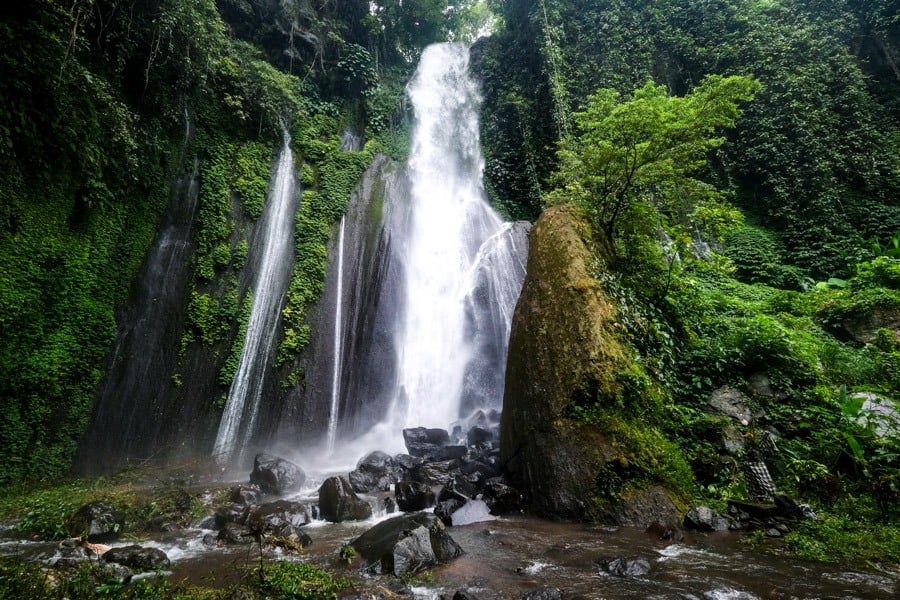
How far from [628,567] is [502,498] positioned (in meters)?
2.52

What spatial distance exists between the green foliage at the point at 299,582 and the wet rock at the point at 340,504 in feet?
8.28

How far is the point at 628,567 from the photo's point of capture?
11.3ft

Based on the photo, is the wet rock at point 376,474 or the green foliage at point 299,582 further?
the wet rock at point 376,474

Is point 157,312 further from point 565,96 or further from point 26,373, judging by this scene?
point 565,96

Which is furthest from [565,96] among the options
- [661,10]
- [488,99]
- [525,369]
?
[525,369]

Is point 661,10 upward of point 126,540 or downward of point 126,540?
upward

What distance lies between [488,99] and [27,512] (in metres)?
22.6

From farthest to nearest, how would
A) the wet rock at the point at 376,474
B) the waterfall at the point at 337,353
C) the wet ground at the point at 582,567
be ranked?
the waterfall at the point at 337,353, the wet rock at the point at 376,474, the wet ground at the point at 582,567

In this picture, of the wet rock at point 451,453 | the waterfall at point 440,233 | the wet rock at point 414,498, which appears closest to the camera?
the wet rock at point 414,498

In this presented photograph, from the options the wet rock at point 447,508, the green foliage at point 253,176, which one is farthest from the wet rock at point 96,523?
the green foliage at point 253,176

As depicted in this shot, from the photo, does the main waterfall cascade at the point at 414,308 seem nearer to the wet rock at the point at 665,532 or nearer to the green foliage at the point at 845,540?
the wet rock at the point at 665,532

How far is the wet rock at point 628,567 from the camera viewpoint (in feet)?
11.1

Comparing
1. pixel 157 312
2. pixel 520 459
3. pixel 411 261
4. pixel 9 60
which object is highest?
pixel 9 60

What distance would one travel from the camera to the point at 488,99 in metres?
21.4
